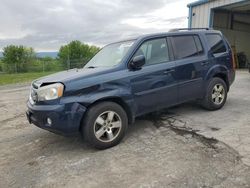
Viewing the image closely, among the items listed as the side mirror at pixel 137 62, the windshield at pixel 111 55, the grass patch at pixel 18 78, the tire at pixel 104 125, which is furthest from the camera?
the grass patch at pixel 18 78

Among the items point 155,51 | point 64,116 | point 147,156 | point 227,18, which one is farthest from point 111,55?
point 227,18

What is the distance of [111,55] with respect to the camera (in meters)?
5.14

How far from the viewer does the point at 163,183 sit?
10.0 ft

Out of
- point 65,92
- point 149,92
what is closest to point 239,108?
point 149,92

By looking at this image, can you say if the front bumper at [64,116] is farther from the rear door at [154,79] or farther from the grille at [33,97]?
the rear door at [154,79]

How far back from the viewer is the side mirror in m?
4.40

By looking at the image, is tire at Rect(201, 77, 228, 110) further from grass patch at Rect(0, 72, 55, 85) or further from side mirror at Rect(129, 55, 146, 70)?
grass patch at Rect(0, 72, 55, 85)

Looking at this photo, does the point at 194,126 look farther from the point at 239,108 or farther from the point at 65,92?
the point at 65,92

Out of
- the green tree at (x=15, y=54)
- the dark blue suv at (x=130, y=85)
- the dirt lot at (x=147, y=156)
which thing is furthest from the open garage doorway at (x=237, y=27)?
the green tree at (x=15, y=54)

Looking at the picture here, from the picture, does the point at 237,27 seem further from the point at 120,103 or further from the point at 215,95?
the point at 120,103

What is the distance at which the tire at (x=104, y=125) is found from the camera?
13.1 ft

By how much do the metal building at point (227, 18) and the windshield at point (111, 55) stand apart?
1177cm

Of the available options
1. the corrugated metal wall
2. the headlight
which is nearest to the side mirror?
the headlight

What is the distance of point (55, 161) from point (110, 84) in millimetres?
1406
